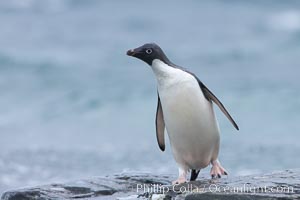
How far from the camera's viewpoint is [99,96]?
993 inches

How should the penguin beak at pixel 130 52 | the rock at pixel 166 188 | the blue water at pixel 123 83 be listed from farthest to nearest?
the blue water at pixel 123 83, the penguin beak at pixel 130 52, the rock at pixel 166 188

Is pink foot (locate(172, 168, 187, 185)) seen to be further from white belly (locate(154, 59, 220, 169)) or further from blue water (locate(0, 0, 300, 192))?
blue water (locate(0, 0, 300, 192))

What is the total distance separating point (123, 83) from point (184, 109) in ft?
66.5

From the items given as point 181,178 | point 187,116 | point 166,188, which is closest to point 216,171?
point 181,178

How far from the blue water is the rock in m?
3.87

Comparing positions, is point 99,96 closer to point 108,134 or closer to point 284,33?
point 108,134

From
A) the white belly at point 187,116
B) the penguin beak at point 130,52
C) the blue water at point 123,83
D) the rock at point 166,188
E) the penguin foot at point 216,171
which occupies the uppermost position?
the blue water at point 123,83

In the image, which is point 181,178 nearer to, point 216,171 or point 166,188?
point 216,171

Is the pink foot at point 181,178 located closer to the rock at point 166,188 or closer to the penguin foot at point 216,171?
the rock at point 166,188

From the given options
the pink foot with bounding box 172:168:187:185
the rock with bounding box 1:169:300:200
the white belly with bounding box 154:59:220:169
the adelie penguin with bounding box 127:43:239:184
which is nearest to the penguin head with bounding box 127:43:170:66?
the adelie penguin with bounding box 127:43:239:184

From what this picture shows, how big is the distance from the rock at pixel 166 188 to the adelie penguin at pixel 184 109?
0.99ft

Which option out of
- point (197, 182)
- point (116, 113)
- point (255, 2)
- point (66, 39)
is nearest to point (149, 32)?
point (66, 39)

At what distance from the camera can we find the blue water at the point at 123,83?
14.2 meters

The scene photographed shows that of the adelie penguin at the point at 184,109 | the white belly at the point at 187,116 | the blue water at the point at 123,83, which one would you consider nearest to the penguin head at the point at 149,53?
the adelie penguin at the point at 184,109
